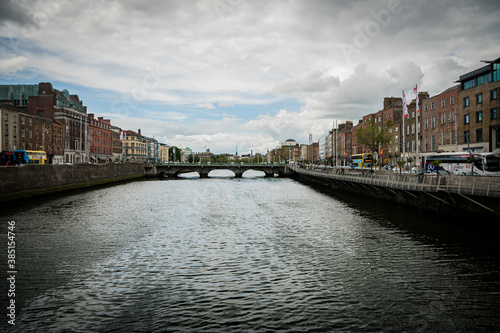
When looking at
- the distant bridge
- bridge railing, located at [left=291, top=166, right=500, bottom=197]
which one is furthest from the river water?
the distant bridge

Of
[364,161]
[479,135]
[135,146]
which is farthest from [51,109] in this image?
[479,135]

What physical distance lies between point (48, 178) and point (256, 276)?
146 feet

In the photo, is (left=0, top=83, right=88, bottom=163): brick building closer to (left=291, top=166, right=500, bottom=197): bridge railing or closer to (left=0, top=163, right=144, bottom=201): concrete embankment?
(left=0, top=163, right=144, bottom=201): concrete embankment

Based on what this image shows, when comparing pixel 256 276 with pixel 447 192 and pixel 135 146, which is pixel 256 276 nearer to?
pixel 447 192

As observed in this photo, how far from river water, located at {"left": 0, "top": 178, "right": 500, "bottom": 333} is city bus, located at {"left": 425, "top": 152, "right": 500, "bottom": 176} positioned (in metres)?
13.5

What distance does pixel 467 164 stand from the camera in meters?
42.4

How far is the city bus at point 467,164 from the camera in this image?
37.3 m

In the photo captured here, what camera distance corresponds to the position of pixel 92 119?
421 feet

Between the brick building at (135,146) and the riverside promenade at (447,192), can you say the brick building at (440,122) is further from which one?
the brick building at (135,146)

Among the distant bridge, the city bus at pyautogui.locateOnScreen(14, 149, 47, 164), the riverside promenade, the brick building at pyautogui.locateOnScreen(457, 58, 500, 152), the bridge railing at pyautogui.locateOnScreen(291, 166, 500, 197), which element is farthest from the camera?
the distant bridge

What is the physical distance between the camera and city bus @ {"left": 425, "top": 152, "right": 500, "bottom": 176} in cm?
3725

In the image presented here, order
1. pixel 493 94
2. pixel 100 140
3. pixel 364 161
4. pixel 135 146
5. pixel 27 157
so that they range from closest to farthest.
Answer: pixel 493 94 < pixel 27 157 < pixel 364 161 < pixel 100 140 < pixel 135 146

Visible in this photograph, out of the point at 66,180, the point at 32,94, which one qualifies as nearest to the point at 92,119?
the point at 32,94

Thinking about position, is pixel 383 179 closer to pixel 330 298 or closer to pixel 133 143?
pixel 330 298
